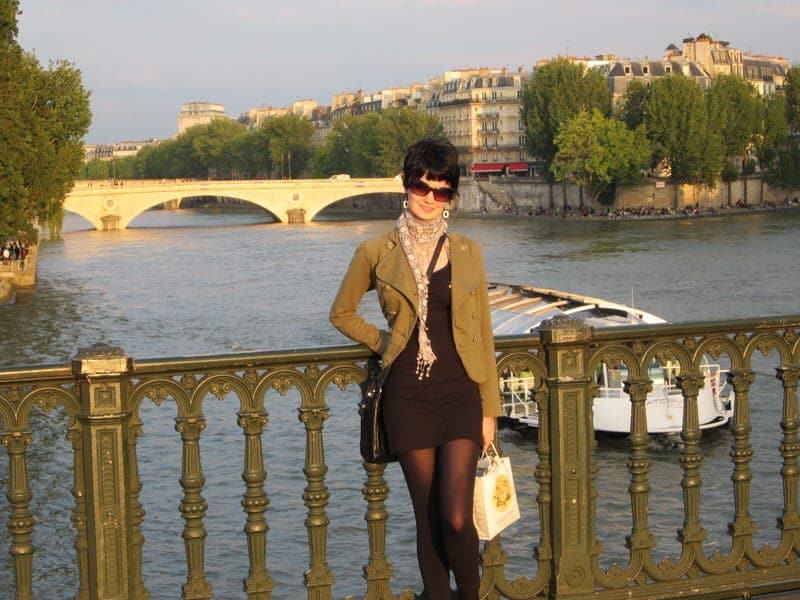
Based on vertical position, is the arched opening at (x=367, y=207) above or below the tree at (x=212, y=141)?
below

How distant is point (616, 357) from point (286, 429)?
1193cm

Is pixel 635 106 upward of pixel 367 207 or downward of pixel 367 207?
upward

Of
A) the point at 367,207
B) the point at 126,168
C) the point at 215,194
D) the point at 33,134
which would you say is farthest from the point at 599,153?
the point at 126,168

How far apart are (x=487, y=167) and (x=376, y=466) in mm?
104058

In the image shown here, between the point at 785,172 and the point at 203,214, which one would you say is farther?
the point at 203,214

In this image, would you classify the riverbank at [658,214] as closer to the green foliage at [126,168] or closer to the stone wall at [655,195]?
the stone wall at [655,195]

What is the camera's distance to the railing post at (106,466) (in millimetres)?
3979

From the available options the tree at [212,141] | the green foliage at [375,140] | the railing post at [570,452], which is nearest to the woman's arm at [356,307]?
the railing post at [570,452]

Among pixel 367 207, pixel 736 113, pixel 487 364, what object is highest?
pixel 736 113

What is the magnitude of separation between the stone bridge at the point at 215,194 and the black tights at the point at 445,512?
65.9m

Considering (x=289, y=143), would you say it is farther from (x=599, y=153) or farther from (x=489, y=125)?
(x=599, y=153)

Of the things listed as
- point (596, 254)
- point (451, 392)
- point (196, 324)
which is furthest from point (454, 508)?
point (596, 254)

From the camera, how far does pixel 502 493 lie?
161 inches

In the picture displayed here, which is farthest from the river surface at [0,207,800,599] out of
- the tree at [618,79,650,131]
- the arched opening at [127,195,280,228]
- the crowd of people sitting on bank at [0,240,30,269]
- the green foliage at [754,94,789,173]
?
the arched opening at [127,195,280,228]
